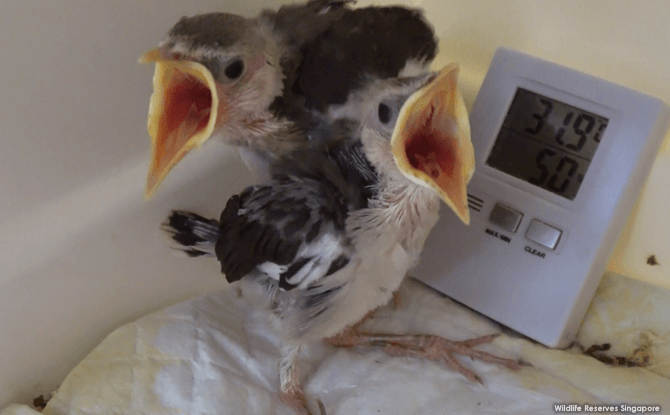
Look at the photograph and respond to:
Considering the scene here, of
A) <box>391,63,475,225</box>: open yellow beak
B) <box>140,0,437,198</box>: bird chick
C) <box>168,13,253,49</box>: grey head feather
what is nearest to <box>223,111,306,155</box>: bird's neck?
<box>140,0,437,198</box>: bird chick

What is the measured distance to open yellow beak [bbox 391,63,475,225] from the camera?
450 millimetres

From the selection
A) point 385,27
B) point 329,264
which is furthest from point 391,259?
point 385,27

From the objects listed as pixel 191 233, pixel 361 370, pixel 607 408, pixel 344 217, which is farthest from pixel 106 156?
pixel 607 408

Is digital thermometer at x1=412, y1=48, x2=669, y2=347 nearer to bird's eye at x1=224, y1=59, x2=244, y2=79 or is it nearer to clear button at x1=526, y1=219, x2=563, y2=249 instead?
clear button at x1=526, y1=219, x2=563, y2=249

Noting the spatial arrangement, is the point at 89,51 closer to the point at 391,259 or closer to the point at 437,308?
the point at 391,259

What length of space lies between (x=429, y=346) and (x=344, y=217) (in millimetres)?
316

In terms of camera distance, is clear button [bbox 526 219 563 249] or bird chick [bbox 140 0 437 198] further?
clear button [bbox 526 219 563 249]

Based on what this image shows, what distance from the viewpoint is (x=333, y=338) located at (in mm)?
808

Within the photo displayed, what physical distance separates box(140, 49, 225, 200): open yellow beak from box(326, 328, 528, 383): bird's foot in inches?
16.5

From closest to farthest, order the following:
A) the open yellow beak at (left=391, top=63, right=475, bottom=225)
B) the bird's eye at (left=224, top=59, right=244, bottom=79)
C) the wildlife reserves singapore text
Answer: the open yellow beak at (left=391, top=63, right=475, bottom=225), the bird's eye at (left=224, top=59, right=244, bottom=79), the wildlife reserves singapore text

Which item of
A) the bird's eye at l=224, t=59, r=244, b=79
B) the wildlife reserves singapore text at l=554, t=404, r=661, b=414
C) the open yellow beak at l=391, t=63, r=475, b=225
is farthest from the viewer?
the wildlife reserves singapore text at l=554, t=404, r=661, b=414

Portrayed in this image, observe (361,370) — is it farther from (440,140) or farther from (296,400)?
(440,140)

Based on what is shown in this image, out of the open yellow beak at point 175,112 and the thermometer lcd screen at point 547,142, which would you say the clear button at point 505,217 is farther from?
the open yellow beak at point 175,112

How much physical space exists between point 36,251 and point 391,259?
477mm
